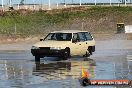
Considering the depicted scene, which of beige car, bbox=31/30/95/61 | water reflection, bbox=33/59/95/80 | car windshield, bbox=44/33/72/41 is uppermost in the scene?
car windshield, bbox=44/33/72/41

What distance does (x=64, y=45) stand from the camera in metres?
26.7

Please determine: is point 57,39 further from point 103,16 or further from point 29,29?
point 103,16

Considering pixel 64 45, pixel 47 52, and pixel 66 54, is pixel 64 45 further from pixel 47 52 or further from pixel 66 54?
pixel 47 52

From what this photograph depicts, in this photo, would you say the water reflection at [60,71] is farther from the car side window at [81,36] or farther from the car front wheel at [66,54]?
the car side window at [81,36]

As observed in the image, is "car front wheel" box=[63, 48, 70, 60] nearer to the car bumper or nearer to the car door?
the car bumper

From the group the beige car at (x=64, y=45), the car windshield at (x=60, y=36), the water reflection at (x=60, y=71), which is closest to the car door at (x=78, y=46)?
the beige car at (x=64, y=45)

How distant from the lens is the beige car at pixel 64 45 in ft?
86.0

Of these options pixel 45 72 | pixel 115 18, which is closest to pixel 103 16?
pixel 115 18

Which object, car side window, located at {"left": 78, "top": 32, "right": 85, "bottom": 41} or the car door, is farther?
car side window, located at {"left": 78, "top": 32, "right": 85, "bottom": 41}

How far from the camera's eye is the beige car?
86.0 ft

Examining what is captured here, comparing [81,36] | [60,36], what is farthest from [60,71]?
[81,36]

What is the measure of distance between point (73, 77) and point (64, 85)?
2496mm

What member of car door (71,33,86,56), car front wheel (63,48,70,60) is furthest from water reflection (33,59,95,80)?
car door (71,33,86,56)

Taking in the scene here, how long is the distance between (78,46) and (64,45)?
139 cm
